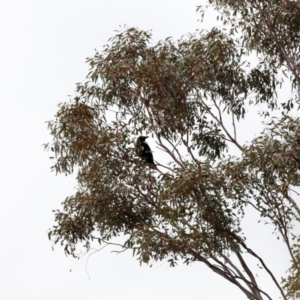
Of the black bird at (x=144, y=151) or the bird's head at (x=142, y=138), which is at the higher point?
the bird's head at (x=142, y=138)

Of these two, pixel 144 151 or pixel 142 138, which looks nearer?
pixel 144 151

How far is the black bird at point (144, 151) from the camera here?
1392cm

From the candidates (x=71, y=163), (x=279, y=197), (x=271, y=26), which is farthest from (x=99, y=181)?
(x=271, y=26)

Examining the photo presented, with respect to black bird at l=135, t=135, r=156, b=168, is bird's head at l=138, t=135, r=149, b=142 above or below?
above

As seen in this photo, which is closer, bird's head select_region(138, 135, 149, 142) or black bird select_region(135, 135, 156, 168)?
black bird select_region(135, 135, 156, 168)

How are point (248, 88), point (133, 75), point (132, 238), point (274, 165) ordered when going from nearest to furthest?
point (274, 165) < point (132, 238) < point (133, 75) < point (248, 88)

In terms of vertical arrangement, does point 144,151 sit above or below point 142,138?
below

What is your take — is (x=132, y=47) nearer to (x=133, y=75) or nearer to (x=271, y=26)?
(x=133, y=75)

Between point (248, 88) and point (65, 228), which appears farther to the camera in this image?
point (248, 88)

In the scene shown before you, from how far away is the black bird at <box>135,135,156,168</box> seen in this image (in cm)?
1392

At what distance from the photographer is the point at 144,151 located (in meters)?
14.0

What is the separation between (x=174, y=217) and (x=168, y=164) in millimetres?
1278

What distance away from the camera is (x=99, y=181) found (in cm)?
1377

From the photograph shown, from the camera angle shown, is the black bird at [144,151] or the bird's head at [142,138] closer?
the black bird at [144,151]
